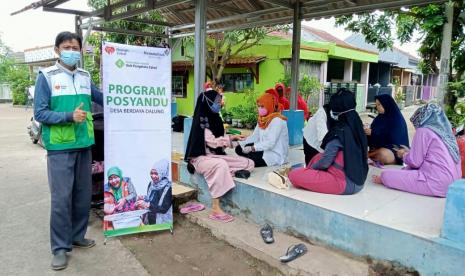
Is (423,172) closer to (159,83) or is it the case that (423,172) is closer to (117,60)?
(159,83)

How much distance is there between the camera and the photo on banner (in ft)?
11.1

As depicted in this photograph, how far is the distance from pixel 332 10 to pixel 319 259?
4.55m

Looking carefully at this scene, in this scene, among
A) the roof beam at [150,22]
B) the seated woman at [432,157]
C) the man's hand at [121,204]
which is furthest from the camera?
the roof beam at [150,22]

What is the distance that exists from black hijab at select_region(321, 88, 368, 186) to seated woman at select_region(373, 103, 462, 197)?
1.66ft

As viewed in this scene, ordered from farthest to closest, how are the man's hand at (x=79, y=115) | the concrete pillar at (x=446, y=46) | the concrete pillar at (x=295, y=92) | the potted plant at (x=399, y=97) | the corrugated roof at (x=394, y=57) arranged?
1. the corrugated roof at (x=394, y=57)
2. the potted plant at (x=399, y=97)
3. the concrete pillar at (x=446, y=46)
4. the concrete pillar at (x=295, y=92)
5. the man's hand at (x=79, y=115)

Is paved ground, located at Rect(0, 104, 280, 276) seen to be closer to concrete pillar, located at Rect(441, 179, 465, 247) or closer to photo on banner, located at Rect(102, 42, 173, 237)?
photo on banner, located at Rect(102, 42, 173, 237)

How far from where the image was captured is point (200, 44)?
451 centimetres

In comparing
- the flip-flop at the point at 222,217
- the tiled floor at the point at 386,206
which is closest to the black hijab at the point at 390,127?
the tiled floor at the point at 386,206

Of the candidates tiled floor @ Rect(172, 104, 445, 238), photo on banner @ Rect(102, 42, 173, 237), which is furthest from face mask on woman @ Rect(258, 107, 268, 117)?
photo on banner @ Rect(102, 42, 173, 237)

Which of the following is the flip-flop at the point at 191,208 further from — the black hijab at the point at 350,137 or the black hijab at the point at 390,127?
the black hijab at the point at 390,127

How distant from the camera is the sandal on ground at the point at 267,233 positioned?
3.40 m

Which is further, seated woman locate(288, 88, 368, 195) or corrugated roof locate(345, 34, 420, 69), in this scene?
corrugated roof locate(345, 34, 420, 69)

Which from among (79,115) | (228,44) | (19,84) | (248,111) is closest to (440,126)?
(79,115)

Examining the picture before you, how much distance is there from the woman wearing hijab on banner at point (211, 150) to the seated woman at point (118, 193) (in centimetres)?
78
